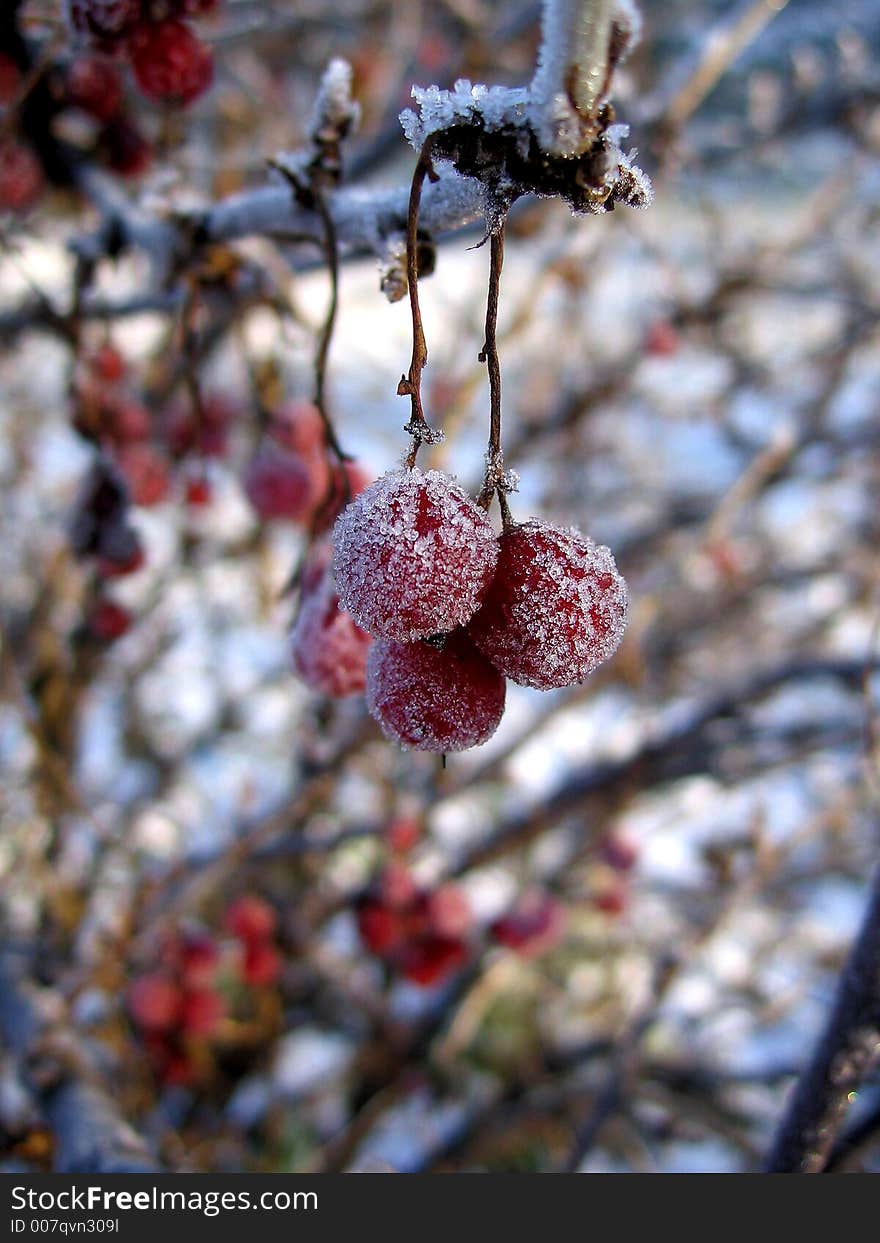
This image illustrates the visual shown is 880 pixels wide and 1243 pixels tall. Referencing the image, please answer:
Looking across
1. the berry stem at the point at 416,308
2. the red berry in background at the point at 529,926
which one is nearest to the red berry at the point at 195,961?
the red berry in background at the point at 529,926

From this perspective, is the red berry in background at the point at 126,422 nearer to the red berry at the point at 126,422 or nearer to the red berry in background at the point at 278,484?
the red berry at the point at 126,422

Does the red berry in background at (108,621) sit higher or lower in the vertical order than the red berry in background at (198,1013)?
higher

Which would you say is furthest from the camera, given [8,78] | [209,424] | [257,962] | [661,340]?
[661,340]

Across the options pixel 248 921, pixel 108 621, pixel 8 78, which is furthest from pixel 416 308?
pixel 248 921

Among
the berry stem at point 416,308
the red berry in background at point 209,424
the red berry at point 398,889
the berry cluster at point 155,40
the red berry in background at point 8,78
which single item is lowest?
the berry stem at point 416,308

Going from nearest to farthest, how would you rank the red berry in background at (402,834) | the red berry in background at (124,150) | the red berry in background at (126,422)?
the red berry in background at (124,150)
the red berry in background at (126,422)
the red berry in background at (402,834)

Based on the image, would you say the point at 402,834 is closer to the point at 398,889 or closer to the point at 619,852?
the point at 398,889
